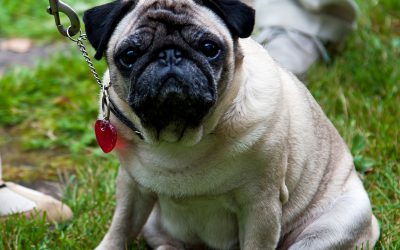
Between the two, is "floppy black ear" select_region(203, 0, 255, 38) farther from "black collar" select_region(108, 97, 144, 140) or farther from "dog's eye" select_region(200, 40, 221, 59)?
"black collar" select_region(108, 97, 144, 140)

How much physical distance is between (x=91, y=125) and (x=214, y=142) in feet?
4.99

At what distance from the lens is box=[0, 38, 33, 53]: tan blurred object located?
4.72 meters

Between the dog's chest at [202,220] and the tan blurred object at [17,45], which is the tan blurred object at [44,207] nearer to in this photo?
the dog's chest at [202,220]

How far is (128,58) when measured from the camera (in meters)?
2.09

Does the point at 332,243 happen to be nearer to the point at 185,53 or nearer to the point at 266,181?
the point at 266,181

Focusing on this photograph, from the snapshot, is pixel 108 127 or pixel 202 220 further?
pixel 202 220

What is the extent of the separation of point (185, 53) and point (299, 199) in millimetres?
693

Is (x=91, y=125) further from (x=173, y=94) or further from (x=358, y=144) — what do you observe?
(x=173, y=94)

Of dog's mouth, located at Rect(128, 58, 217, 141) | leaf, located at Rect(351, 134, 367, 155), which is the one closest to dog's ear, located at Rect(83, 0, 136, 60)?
dog's mouth, located at Rect(128, 58, 217, 141)

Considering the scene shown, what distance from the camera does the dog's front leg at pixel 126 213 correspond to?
249cm

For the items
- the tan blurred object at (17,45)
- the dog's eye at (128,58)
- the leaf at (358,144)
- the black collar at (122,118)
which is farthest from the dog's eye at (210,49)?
the tan blurred object at (17,45)

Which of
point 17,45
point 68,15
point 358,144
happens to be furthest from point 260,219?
point 17,45

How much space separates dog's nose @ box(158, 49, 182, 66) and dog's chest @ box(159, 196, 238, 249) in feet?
1.54

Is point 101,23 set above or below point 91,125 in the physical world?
above
